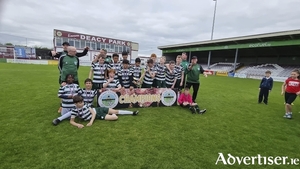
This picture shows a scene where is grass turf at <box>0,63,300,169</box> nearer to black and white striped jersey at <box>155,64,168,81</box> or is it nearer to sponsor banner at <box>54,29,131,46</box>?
black and white striped jersey at <box>155,64,168,81</box>

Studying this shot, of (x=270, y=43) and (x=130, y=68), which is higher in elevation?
(x=270, y=43)

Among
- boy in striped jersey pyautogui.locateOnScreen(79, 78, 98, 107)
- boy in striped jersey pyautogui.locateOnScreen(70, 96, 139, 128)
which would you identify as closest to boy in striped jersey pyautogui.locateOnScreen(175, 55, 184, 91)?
boy in striped jersey pyautogui.locateOnScreen(70, 96, 139, 128)

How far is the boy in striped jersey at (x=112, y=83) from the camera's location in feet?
15.8

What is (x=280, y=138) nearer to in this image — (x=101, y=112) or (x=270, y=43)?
(x=101, y=112)

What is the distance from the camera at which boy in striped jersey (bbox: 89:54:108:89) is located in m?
4.81

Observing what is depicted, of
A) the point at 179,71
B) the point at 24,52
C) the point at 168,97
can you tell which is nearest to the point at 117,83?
the point at 168,97

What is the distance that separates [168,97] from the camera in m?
5.78

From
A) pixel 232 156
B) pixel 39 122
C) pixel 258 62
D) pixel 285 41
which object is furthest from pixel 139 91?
pixel 258 62

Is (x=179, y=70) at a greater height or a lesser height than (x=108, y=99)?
greater

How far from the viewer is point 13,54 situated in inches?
1678

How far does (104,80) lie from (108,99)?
0.62 meters

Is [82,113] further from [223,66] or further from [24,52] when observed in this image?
[24,52]

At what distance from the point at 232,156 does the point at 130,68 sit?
3.82 meters

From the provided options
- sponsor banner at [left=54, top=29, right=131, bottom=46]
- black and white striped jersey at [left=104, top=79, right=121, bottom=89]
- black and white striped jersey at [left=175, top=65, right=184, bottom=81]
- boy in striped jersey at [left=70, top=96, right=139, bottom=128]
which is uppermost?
sponsor banner at [left=54, top=29, right=131, bottom=46]
